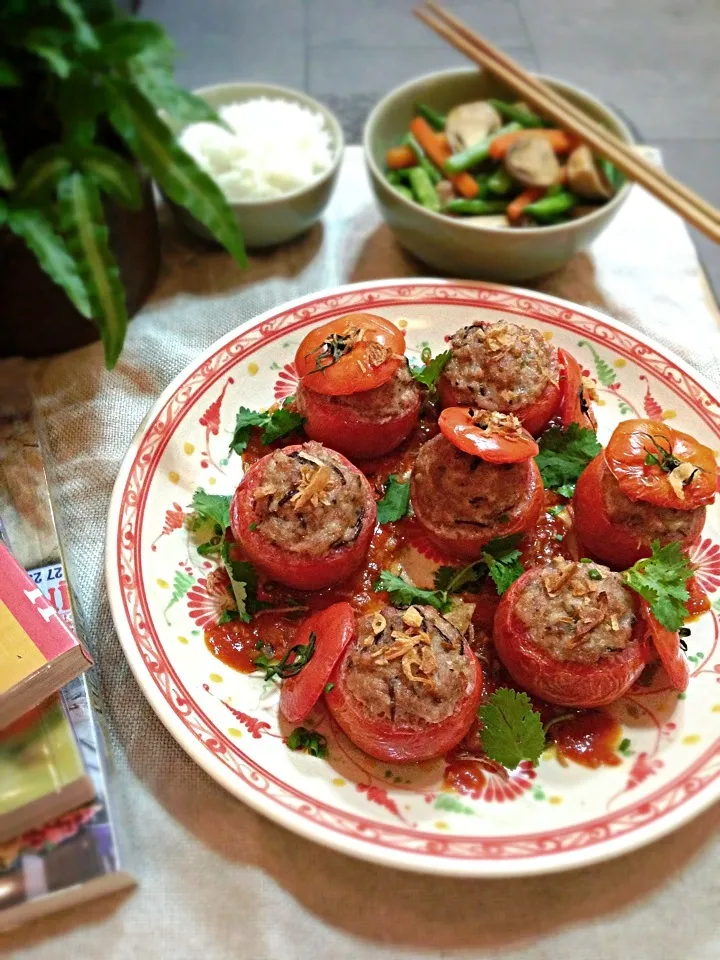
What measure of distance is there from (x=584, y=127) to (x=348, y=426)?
5.80 ft

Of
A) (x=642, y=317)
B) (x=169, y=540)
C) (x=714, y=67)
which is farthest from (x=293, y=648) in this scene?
(x=714, y=67)

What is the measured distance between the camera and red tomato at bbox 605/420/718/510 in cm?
200

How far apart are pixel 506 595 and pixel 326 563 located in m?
0.48

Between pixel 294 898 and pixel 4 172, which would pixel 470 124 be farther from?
pixel 294 898

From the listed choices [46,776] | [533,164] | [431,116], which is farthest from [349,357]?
[431,116]

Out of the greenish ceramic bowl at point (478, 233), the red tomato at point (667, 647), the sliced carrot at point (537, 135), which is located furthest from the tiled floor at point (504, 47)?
the red tomato at point (667, 647)

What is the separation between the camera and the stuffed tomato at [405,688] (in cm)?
176

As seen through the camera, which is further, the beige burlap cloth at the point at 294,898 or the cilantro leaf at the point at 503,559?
the cilantro leaf at the point at 503,559

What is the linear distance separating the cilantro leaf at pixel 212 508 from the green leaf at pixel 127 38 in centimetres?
120

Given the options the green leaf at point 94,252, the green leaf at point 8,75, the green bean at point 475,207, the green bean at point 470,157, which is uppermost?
the green leaf at point 8,75

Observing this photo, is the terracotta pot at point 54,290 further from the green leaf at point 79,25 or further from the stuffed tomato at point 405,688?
the stuffed tomato at point 405,688

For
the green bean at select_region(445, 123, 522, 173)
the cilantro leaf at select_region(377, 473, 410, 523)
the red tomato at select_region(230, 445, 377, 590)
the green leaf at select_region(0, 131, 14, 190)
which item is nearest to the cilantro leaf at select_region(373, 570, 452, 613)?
the red tomato at select_region(230, 445, 377, 590)

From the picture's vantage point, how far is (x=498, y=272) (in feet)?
9.74

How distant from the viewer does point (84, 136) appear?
6.98 ft
